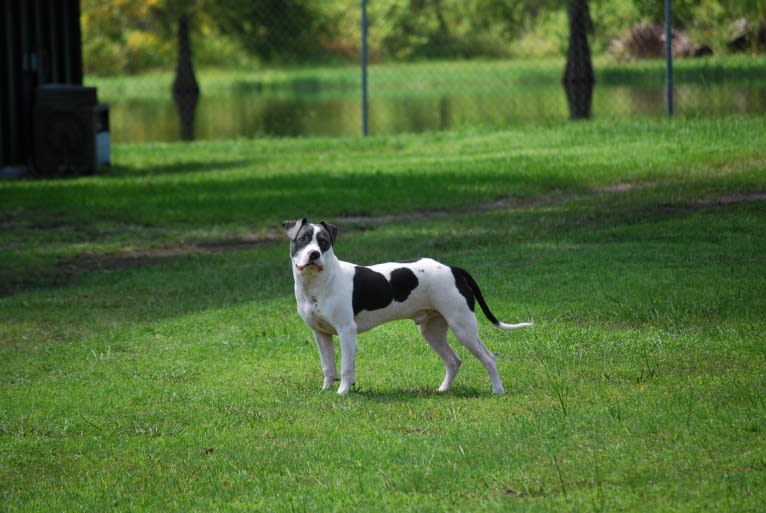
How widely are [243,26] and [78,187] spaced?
15.6 m

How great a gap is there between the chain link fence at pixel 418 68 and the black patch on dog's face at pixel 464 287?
14.3 meters

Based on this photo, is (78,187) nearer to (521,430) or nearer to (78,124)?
(78,124)

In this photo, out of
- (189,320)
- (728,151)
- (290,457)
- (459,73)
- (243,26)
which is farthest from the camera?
(243,26)

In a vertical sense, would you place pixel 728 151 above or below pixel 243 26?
below

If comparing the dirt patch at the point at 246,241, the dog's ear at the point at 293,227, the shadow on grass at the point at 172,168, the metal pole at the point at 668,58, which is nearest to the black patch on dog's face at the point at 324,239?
the dog's ear at the point at 293,227

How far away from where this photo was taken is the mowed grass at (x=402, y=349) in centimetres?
581

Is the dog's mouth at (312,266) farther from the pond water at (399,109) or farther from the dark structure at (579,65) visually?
the dark structure at (579,65)

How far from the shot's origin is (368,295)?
7.32 meters

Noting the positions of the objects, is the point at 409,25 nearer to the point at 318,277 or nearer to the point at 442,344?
the point at 442,344

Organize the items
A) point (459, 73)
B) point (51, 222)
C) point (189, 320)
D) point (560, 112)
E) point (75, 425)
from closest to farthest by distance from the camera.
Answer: point (75, 425) < point (189, 320) < point (51, 222) < point (560, 112) < point (459, 73)

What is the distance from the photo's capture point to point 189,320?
385 inches

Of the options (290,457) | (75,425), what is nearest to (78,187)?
(75,425)

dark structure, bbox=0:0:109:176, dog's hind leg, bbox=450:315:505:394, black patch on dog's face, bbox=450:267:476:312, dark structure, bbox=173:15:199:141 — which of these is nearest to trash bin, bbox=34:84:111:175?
dark structure, bbox=0:0:109:176

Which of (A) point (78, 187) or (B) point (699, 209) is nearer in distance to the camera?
(B) point (699, 209)
